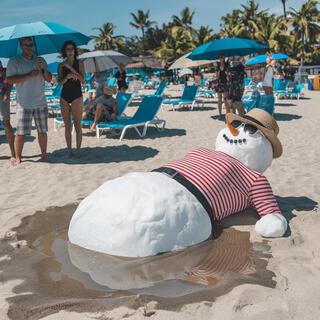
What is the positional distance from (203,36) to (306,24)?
11.6m

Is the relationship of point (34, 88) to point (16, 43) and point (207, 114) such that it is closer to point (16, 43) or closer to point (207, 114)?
point (16, 43)

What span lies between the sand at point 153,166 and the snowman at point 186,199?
363 mm

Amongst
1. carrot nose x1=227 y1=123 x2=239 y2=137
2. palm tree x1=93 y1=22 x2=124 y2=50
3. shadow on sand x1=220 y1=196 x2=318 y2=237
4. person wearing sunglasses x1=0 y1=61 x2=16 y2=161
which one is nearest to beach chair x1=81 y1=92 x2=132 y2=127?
person wearing sunglasses x1=0 y1=61 x2=16 y2=161

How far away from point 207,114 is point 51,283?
11.1 metres

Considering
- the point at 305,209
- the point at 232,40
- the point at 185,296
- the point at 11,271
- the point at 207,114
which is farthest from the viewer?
the point at 207,114

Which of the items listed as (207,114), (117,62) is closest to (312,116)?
(207,114)

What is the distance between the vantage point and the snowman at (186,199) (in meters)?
3.01

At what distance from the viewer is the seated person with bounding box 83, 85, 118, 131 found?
9.49 metres

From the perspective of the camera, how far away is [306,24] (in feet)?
156

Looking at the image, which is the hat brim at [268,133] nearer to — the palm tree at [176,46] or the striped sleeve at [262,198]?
the striped sleeve at [262,198]

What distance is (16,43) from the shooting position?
6.39m

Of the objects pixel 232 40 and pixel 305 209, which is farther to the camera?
pixel 232 40

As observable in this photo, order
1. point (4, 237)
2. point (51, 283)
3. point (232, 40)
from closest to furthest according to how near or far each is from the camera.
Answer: point (51, 283) < point (4, 237) < point (232, 40)

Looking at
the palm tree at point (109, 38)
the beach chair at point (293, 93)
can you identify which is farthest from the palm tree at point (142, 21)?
the beach chair at point (293, 93)
